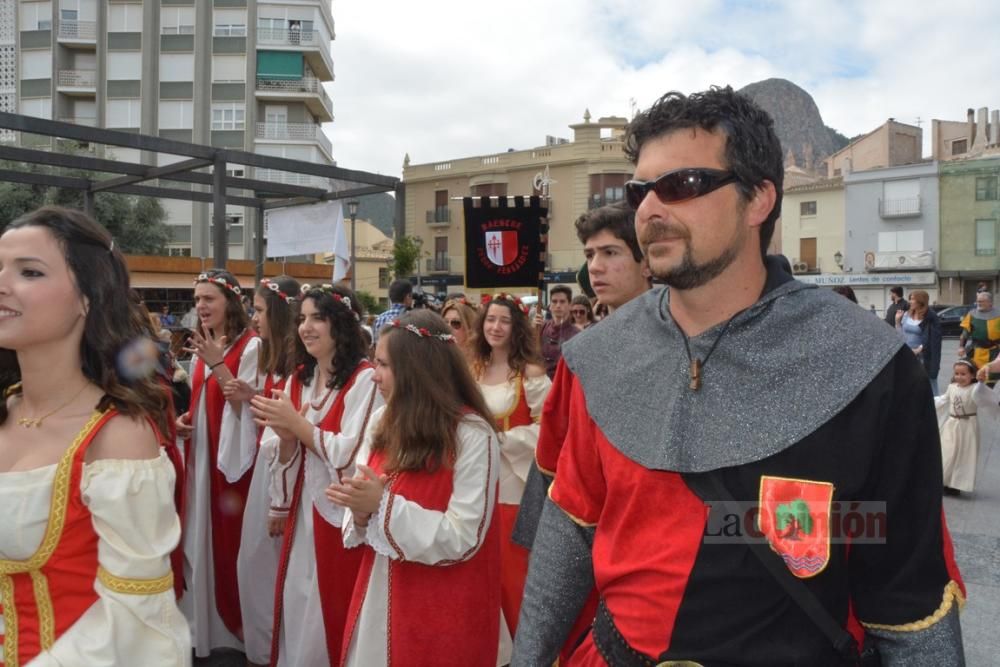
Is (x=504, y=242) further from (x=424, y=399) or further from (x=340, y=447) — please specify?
(x=424, y=399)

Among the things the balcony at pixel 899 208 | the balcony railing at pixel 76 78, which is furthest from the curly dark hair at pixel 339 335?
the balcony at pixel 899 208

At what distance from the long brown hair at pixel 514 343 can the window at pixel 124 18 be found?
38412 mm

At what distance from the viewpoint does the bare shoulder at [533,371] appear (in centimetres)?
482

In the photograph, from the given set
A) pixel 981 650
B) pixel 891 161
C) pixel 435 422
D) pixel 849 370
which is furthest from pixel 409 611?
pixel 891 161

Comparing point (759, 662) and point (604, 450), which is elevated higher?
point (604, 450)

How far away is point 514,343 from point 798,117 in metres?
98.4

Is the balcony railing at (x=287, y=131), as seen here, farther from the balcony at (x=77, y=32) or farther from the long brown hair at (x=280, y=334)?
the long brown hair at (x=280, y=334)

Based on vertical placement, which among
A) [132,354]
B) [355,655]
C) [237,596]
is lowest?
[237,596]

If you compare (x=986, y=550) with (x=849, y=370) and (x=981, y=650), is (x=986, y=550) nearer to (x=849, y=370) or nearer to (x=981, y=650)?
(x=981, y=650)

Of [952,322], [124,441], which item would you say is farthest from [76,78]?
[124,441]

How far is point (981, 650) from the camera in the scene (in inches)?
154

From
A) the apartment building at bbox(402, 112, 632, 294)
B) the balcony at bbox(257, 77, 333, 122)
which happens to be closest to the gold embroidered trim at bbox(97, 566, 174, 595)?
the apartment building at bbox(402, 112, 632, 294)

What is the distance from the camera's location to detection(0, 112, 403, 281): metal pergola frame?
572 centimetres

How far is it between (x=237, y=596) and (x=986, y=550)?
4.99m
